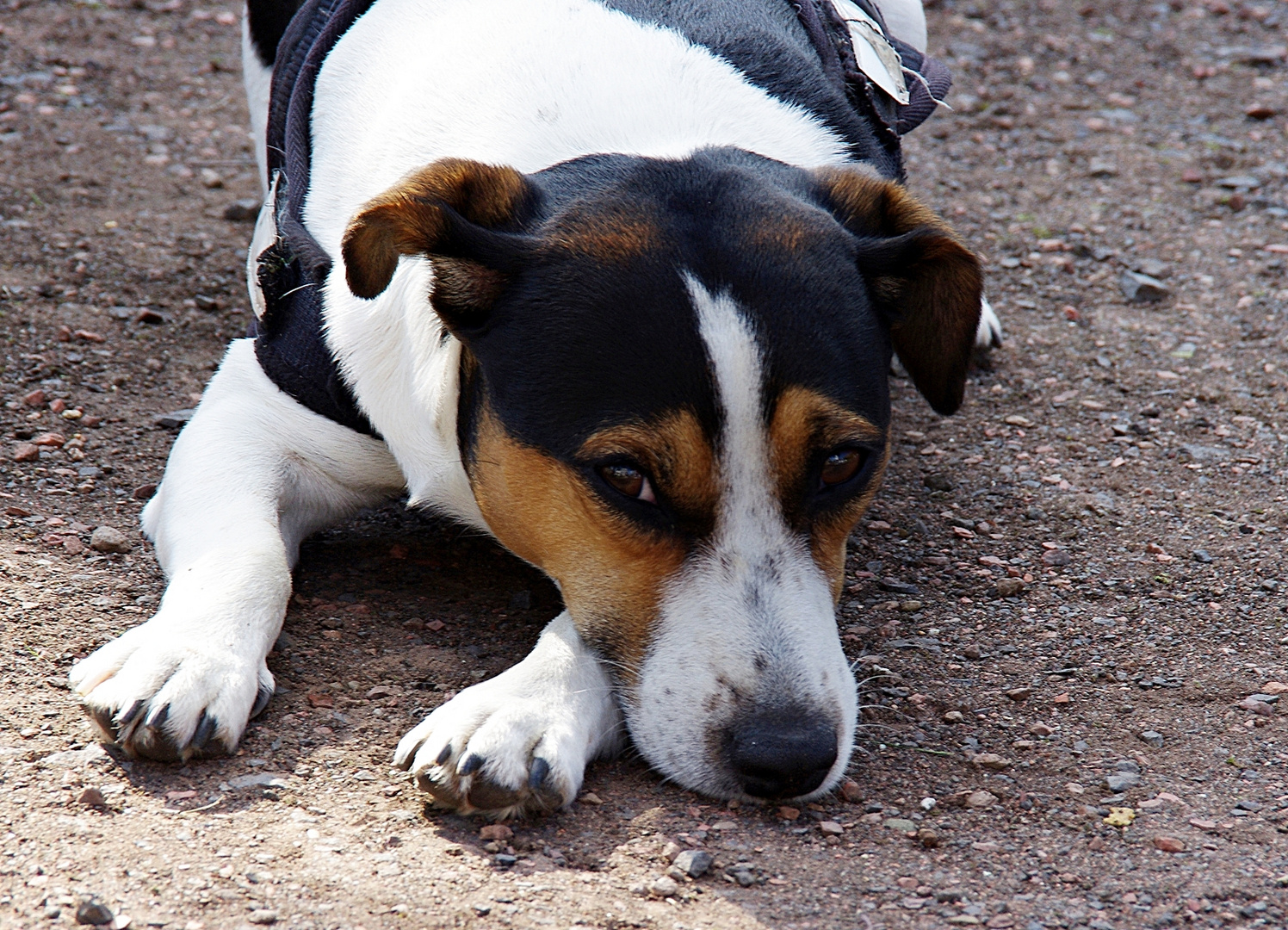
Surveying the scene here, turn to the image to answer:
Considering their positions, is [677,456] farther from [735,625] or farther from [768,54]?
[768,54]

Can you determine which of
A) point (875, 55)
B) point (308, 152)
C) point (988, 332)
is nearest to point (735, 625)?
point (308, 152)

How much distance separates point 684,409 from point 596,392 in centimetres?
19

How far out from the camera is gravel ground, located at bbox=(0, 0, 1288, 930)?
2.45 m

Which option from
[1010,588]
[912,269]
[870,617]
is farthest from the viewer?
[1010,588]

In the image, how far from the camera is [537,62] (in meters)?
3.42

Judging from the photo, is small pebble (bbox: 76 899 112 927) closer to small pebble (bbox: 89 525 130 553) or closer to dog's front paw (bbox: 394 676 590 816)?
Answer: dog's front paw (bbox: 394 676 590 816)

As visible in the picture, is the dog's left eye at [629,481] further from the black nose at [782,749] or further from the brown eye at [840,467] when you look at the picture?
the black nose at [782,749]

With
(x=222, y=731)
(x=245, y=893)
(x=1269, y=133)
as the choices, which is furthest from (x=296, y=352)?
(x=1269, y=133)

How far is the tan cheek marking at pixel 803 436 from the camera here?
269cm

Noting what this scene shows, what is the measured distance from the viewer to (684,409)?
265 centimetres

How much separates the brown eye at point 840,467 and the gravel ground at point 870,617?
1.91 ft

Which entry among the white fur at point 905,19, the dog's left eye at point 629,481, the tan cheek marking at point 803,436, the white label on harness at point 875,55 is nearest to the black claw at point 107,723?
the dog's left eye at point 629,481

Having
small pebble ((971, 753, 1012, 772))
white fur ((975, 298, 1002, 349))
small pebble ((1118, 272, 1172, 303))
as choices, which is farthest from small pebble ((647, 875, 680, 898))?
small pebble ((1118, 272, 1172, 303))

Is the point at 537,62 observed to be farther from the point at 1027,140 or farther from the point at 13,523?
the point at 1027,140
